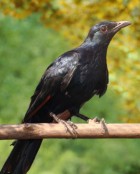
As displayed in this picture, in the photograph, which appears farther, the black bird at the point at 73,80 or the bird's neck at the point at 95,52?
the bird's neck at the point at 95,52

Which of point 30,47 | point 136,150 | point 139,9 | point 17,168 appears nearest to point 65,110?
point 17,168

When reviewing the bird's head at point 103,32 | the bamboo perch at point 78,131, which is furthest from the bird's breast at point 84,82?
the bamboo perch at point 78,131

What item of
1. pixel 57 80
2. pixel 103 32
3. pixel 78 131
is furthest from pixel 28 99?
pixel 78 131

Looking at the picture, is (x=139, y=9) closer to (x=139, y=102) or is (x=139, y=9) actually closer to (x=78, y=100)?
(x=139, y=102)

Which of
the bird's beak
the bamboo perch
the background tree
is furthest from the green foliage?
the bamboo perch

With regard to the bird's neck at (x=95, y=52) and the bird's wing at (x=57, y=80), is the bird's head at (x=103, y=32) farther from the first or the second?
the bird's wing at (x=57, y=80)

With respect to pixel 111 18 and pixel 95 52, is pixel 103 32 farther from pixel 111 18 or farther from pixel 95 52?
pixel 111 18

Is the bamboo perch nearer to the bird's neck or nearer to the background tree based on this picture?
the bird's neck
